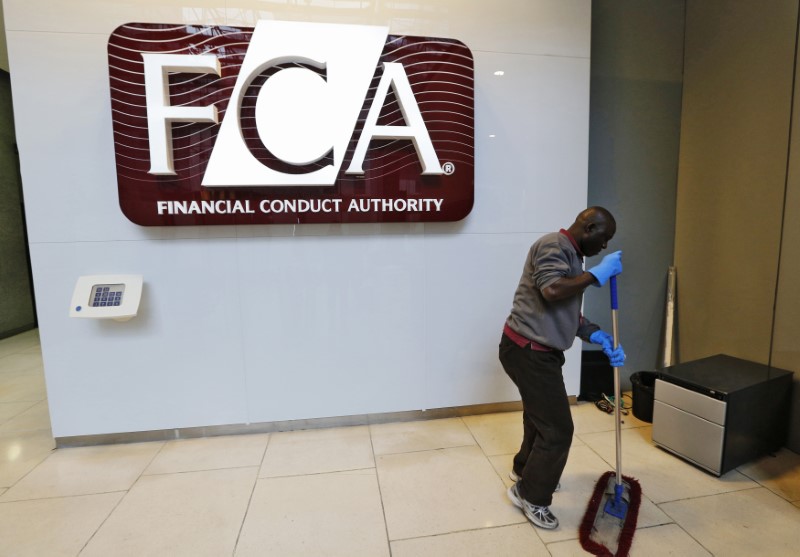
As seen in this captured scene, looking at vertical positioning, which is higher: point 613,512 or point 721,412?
point 721,412

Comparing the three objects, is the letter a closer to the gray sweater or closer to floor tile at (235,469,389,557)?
the gray sweater

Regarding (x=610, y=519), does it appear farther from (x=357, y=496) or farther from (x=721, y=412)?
(x=357, y=496)

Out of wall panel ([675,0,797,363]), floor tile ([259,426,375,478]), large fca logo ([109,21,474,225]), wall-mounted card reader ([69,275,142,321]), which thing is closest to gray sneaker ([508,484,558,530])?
floor tile ([259,426,375,478])

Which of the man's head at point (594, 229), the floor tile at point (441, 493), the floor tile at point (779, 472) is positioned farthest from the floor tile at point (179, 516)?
the floor tile at point (779, 472)

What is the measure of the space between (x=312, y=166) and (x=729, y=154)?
119 inches

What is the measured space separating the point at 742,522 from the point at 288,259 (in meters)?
2.88

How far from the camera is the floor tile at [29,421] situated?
2.94 m

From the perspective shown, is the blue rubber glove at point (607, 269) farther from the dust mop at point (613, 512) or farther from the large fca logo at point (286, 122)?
the large fca logo at point (286, 122)

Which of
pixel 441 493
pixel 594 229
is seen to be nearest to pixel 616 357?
pixel 594 229

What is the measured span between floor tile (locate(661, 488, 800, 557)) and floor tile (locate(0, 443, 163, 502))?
3015 millimetres

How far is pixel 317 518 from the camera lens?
6.52ft

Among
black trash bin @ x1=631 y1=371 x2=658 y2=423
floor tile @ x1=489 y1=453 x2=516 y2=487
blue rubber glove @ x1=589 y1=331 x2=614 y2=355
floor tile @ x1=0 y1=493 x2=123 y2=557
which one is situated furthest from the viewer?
black trash bin @ x1=631 y1=371 x2=658 y2=423

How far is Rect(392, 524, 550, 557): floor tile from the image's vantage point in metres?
1.76

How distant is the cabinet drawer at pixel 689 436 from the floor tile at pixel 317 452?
186 centimetres
